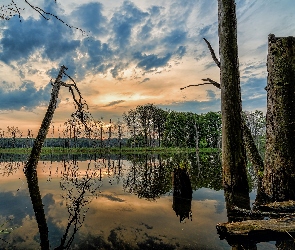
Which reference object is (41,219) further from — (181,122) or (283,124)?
(181,122)

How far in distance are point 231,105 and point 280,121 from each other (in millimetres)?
1641

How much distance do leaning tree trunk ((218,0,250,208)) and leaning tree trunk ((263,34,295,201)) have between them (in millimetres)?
868

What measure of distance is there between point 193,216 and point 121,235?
7.42 feet

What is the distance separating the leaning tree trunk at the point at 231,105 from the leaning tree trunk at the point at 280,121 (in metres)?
0.87

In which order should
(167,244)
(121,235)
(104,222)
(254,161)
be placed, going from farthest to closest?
(254,161), (104,222), (121,235), (167,244)

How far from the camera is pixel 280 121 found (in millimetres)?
6887

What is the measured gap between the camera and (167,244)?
4.41 m

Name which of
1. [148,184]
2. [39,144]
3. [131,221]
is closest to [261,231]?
[131,221]

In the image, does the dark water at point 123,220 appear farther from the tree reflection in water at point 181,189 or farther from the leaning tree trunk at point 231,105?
the leaning tree trunk at point 231,105

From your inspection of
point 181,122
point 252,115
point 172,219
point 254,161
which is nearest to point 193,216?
point 172,219

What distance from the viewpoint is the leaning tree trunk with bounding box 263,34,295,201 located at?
660 centimetres

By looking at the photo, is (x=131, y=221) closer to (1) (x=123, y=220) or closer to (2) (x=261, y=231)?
(1) (x=123, y=220)

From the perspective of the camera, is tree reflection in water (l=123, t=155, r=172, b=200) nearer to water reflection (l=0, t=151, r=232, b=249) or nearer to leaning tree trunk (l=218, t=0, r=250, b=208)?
water reflection (l=0, t=151, r=232, b=249)

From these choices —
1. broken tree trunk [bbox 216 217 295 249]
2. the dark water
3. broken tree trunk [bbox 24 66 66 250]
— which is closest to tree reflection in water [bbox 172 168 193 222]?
the dark water
